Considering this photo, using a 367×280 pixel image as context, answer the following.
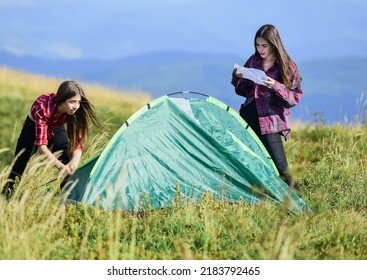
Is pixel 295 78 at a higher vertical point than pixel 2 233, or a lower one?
higher

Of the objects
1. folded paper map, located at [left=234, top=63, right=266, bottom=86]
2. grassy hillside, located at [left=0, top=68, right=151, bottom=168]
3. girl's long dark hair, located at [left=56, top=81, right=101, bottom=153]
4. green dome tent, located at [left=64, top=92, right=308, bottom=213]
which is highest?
grassy hillside, located at [left=0, top=68, right=151, bottom=168]

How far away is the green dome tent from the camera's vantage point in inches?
286

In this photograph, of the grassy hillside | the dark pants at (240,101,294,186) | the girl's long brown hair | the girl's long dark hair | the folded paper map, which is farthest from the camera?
the grassy hillside

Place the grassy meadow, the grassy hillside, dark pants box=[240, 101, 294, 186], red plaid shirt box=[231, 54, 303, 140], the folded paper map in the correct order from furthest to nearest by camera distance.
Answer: the grassy hillside
dark pants box=[240, 101, 294, 186]
red plaid shirt box=[231, 54, 303, 140]
the folded paper map
the grassy meadow

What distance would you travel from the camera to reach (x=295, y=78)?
26.0 feet

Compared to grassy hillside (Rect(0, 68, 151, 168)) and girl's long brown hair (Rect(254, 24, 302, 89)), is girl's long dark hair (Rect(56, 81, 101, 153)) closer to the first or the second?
girl's long brown hair (Rect(254, 24, 302, 89))

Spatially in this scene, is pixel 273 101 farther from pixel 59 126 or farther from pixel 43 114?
pixel 43 114

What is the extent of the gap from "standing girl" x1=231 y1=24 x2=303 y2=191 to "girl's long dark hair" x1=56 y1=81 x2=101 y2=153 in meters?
1.64

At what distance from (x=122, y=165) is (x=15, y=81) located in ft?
59.7

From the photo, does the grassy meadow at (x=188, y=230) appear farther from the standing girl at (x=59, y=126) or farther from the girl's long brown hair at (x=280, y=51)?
the girl's long brown hair at (x=280, y=51)

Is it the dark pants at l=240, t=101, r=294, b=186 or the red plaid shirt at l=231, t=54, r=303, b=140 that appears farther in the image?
the dark pants at l=240, t=101, r=294, b=186

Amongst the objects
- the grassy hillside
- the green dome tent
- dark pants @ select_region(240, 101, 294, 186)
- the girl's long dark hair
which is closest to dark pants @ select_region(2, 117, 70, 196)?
the girl's long dark hair
